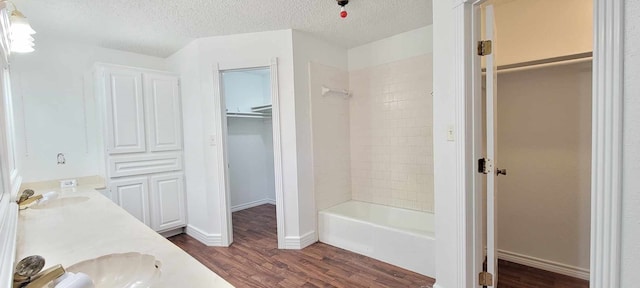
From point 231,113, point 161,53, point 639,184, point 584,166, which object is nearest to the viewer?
point 639,184

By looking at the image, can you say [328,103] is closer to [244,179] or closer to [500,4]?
[500,4]

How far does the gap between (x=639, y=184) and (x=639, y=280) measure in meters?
0.31

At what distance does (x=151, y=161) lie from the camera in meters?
3.11

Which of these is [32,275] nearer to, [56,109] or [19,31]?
[19,31]

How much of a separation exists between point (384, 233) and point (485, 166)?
1.18 meters

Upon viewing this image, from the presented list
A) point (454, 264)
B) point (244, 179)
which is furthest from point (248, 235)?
point (454, 264)

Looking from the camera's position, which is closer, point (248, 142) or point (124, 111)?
point (124, 111)

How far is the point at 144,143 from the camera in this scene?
3.04m

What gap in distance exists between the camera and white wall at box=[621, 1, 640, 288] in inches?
33.4

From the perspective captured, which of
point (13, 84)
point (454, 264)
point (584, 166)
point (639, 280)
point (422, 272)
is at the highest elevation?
point (13, 84)

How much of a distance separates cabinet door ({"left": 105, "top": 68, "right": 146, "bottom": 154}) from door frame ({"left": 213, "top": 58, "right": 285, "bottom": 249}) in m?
0.89

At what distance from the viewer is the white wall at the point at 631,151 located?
85cm

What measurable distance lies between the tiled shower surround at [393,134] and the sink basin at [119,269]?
2.63 m

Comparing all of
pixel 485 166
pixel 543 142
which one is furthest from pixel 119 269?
pixel 543 142
